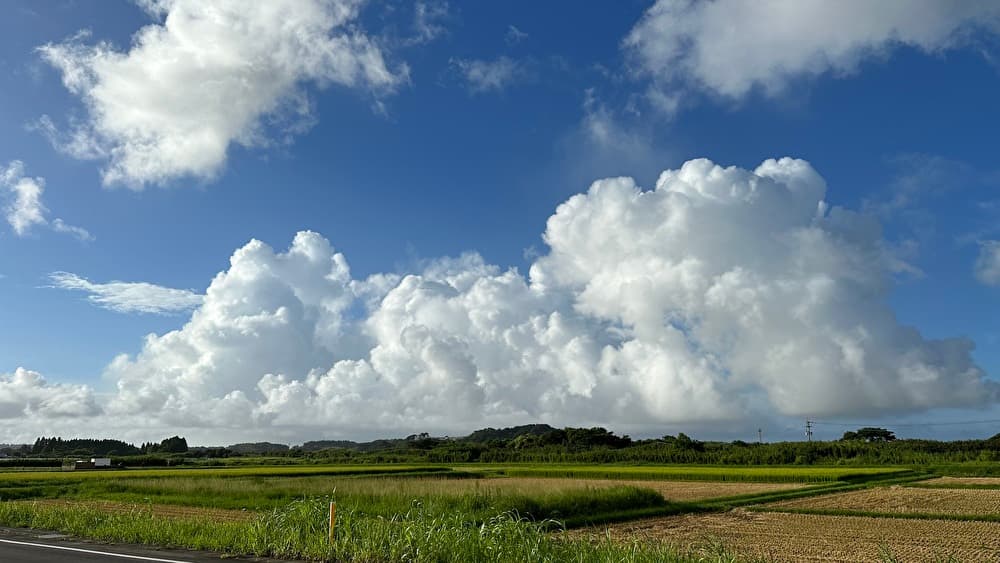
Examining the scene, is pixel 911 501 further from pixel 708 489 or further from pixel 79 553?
pixel 79 553

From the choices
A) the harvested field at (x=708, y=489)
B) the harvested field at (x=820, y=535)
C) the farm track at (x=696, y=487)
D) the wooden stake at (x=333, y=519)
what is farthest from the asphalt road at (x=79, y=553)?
the harvested field at (x=708, y=489)

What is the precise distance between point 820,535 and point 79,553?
873 inches

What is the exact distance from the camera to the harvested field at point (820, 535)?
68.7 feet

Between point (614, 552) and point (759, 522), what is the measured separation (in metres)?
19.0

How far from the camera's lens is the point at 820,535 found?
25.4 meters

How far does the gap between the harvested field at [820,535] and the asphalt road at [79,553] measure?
31.2 feet

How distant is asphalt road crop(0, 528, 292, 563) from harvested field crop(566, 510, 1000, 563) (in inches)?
Result: 375

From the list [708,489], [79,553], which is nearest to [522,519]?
[79,553]

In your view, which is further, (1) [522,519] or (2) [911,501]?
(2) [911,501]

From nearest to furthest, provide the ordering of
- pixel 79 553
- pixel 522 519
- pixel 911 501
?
pixel 79 553
pixel 522 519
pixel 911 501

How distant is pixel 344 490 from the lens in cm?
3541

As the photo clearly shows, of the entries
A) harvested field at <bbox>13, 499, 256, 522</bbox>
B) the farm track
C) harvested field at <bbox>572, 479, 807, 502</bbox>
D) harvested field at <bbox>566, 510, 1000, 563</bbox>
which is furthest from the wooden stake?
harvested field at <bbox>572, 479, 807, 502</bbox>

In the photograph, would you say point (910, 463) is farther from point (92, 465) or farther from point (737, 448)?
point (92, 465)

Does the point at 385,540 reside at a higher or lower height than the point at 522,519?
higher
